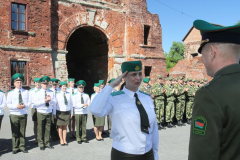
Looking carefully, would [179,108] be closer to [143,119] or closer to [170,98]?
[170,98]

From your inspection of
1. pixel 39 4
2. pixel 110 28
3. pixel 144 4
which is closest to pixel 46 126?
pixel 39 4

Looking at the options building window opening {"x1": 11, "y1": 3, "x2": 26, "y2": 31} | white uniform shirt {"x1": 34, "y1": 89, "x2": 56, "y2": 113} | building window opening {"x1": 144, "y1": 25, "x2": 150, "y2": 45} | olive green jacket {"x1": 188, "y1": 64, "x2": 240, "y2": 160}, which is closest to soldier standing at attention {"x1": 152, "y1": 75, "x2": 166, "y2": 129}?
white uniform shirt {"x1": 34, "y1": 89, "x2": 56, "y2": 113}

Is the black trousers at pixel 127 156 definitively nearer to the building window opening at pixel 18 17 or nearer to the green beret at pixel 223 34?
the green beret at pixel 223 34

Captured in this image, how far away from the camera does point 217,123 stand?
137 cm

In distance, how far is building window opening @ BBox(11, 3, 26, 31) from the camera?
1284 cm

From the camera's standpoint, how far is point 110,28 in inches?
659

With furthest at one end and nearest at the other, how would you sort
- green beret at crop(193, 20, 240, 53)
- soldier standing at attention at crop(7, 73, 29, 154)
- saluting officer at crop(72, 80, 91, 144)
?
saluting officer at crop(72, 80, 91, 144) → soldier standing at attention at crop(7, 73, 29, 154) → green beret at crop(193, 20, 240, 53)

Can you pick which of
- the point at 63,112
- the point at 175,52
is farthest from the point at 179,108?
the point at 175,52

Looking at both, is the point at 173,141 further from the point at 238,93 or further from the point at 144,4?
the point at 144,4

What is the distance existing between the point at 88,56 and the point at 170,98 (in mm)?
12227

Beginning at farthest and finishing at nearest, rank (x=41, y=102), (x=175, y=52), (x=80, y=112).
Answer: (x=175, y=52) → (x=80, y=112) → (x=41, y=102)

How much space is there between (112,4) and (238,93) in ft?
53.9

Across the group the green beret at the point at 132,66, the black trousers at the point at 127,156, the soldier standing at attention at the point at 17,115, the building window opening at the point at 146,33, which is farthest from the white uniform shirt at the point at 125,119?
the building window opening at the point at 146,33

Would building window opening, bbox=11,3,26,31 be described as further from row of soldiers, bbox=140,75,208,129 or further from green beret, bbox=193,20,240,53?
green beret, bbox=193,20,240,53
